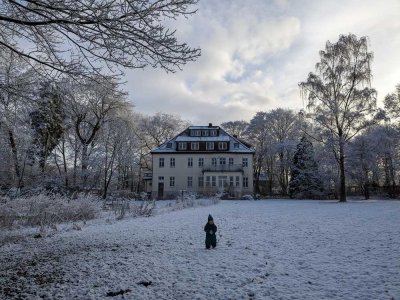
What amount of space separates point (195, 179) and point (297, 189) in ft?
43.8

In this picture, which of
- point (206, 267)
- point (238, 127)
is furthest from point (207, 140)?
point (206, 267)

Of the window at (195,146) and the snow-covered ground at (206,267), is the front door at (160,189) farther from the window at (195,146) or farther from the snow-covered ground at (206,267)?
the snow-covered ground at (206,267)

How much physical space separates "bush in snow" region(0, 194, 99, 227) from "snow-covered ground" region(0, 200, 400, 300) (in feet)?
9.15

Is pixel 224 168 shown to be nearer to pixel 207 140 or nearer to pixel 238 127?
pixel 207 140

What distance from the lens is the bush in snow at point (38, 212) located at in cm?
1048

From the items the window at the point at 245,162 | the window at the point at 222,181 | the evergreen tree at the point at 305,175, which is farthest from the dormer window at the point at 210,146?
the evergreen tree at the point at 305,175

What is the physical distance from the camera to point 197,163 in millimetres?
43906

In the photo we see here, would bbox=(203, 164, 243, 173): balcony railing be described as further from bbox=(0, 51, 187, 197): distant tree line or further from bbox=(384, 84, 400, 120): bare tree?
bbox=(384, 84, 400, 120): bare tree

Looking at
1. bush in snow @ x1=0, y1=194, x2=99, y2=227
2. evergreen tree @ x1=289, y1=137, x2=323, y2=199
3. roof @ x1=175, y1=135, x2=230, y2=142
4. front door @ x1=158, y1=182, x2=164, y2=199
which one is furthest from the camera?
roof @ x1=175, y1=135, x2=230, y2=142

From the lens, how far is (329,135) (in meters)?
27.9

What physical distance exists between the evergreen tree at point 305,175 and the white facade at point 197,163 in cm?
617

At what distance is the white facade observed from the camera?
42781 millimetres

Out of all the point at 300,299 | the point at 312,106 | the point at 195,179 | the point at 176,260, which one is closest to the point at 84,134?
the point at 195,179

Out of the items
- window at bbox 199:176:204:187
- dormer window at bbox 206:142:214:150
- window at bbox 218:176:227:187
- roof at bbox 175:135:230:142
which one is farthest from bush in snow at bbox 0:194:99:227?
dormer window at bbox 206:142:214:150
